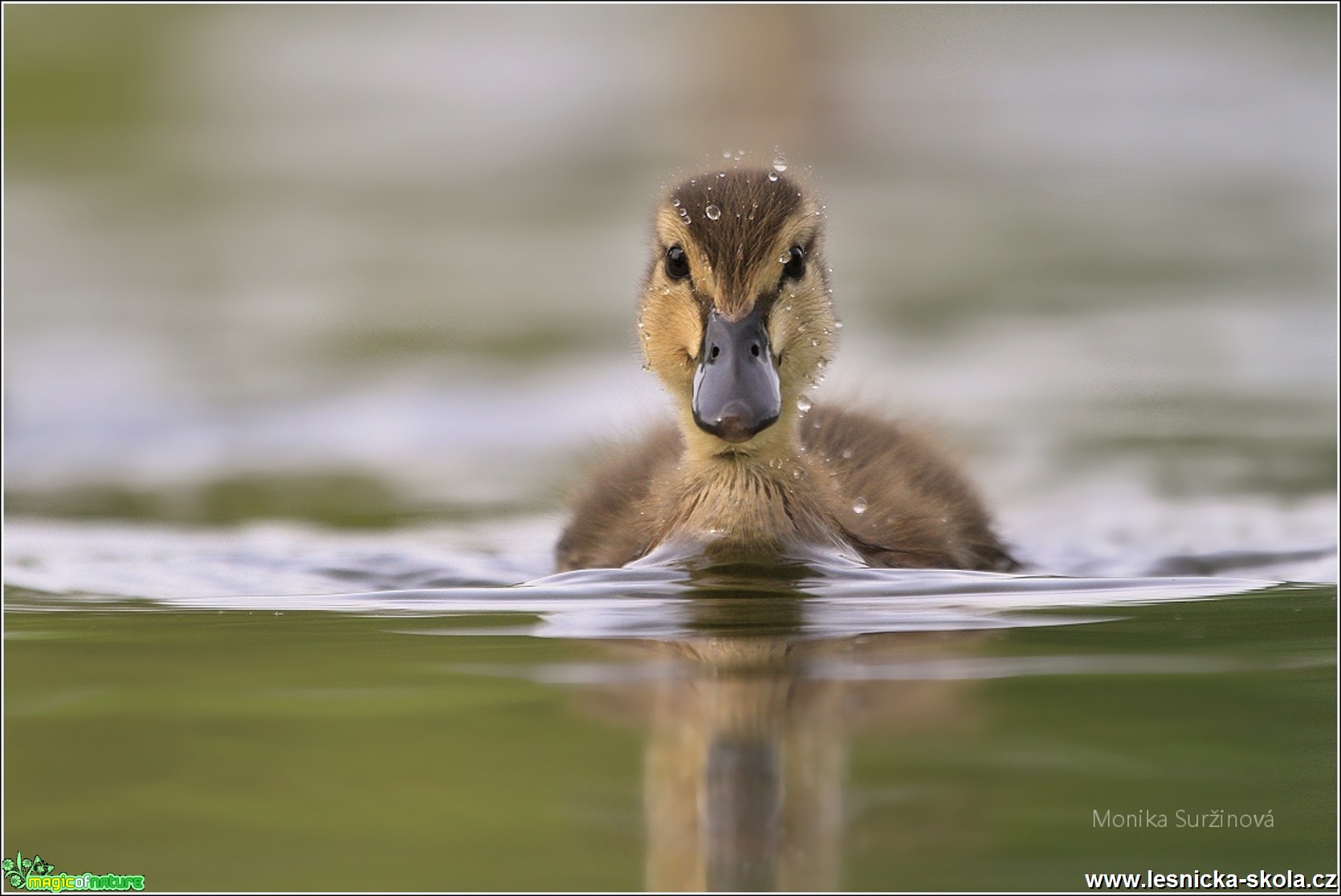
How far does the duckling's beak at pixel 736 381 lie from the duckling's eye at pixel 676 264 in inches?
11.7

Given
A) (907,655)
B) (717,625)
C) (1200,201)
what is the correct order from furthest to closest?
1. (1200,201)
2. (717,625)
3. (907,655)

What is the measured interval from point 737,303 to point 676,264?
36cm

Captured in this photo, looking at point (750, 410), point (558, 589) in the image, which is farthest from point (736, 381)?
point (558, 589)

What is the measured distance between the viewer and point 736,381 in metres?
4.77

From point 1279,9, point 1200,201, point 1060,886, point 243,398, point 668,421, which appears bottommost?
point 1060,886

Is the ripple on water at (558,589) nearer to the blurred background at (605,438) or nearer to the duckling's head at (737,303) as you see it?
the blurred background at (605,438)

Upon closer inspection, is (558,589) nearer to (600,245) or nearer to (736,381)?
(736,381)

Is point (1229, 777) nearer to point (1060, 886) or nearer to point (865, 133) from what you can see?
point (1060, 886)

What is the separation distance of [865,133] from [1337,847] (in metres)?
12.8

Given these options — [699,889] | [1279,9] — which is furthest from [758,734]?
[1279,9]

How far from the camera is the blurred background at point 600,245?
8.14 m

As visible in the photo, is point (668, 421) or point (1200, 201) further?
point (1200, 201)

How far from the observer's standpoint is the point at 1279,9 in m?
17.1

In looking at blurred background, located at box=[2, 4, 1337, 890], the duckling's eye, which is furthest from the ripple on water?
the duckling's eye
